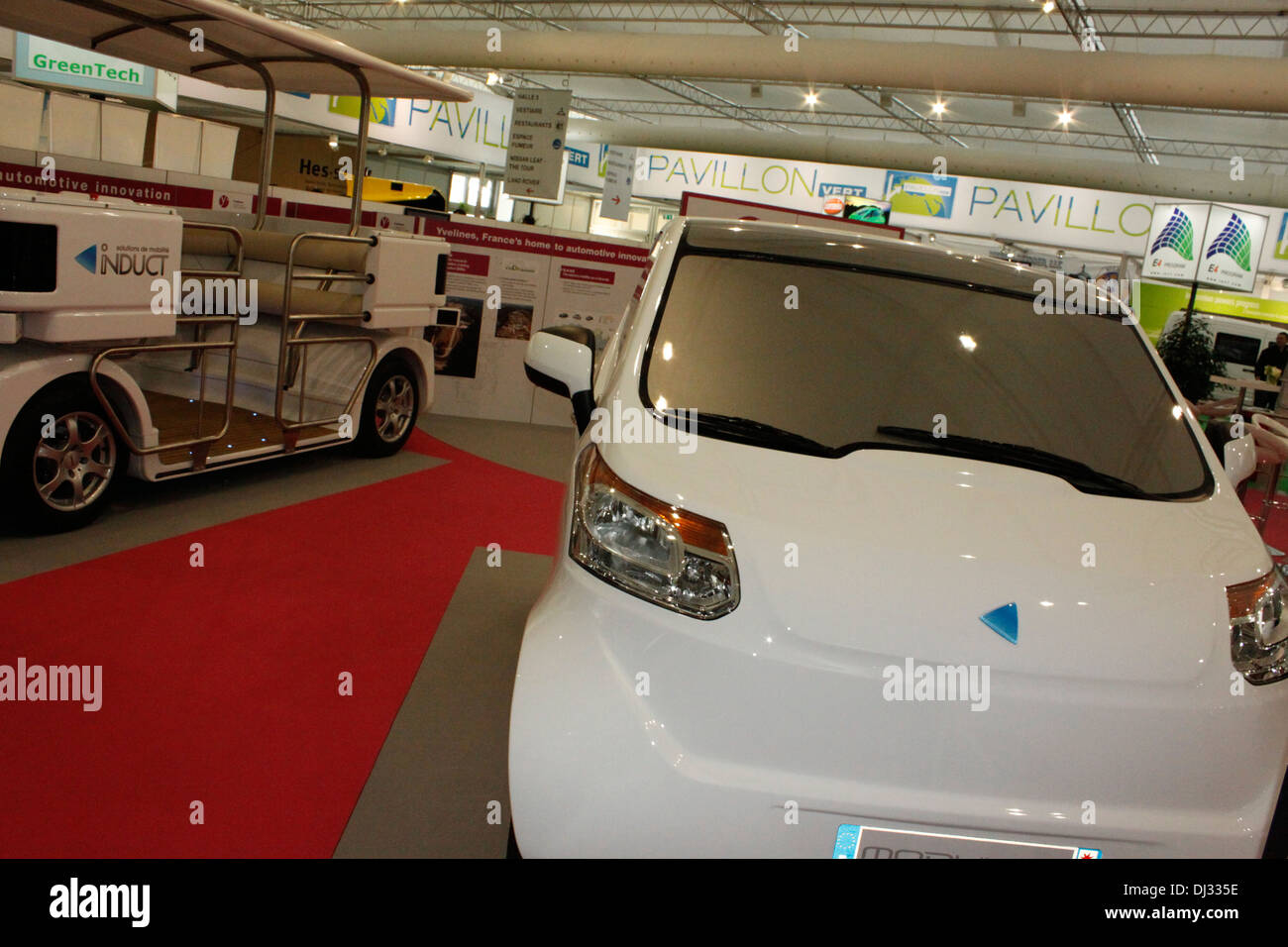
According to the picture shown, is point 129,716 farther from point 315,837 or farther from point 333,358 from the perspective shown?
point 333,358

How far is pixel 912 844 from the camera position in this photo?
5.22 feet

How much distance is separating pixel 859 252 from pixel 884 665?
1285 millimetres

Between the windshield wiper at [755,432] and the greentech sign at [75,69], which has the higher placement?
the greentech sign at [75,69]

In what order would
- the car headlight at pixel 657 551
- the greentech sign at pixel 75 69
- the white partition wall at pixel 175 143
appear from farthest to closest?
the white partition wall at pixel 175 143 < the greentech sign at pixel 75 69 < the car headlight at pixel 657 551

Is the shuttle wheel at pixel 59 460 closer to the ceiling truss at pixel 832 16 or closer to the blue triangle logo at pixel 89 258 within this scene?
the blue triangle logo at pixel 89 258

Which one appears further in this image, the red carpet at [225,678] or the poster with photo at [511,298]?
the poster with photo at [511,298]

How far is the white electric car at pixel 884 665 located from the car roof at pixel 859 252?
693 mm

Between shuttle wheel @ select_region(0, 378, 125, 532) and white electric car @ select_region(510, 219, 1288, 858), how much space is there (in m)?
2.88

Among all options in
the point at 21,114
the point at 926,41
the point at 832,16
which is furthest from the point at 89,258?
the point at 926,41

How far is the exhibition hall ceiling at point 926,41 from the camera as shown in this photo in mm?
13148

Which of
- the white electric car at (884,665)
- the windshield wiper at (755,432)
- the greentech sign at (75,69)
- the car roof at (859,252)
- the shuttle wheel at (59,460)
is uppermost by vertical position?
the greentech sign at (75,69)

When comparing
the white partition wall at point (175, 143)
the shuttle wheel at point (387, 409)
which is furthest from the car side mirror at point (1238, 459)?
the white partition wall at point (175, 143)

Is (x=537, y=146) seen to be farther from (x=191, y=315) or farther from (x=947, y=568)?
(x=947, y=568)
